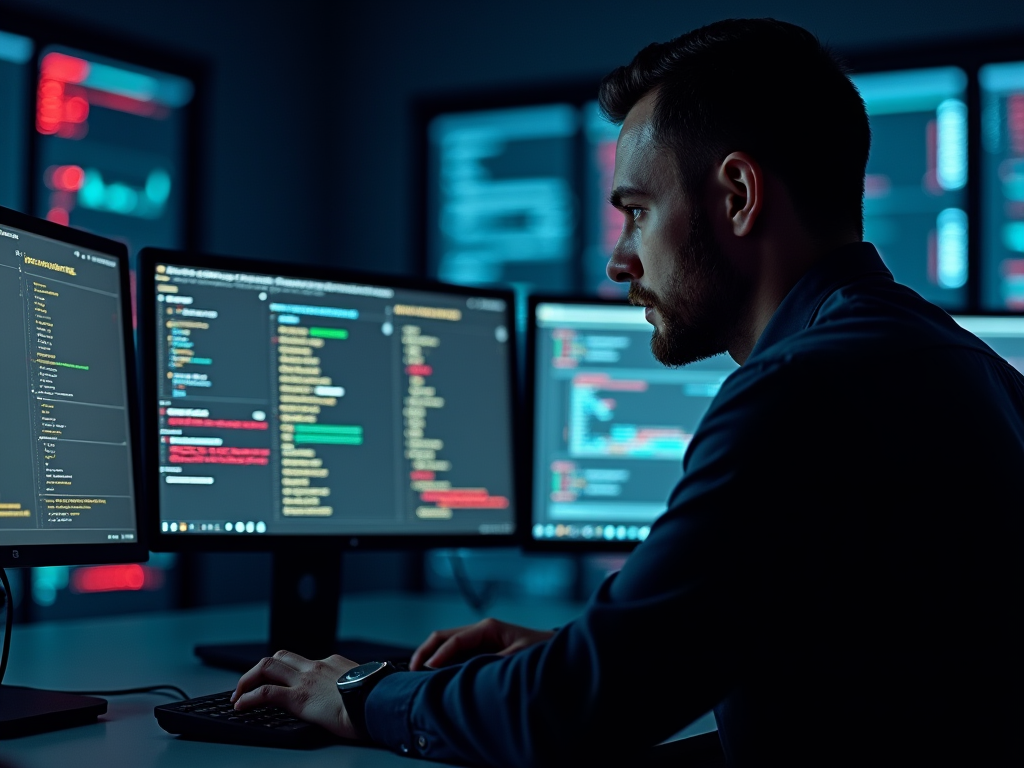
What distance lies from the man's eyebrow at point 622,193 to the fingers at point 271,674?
606mm

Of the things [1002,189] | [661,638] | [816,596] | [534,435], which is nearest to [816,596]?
[816,596]

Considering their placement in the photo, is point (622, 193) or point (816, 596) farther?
point (622, 193)

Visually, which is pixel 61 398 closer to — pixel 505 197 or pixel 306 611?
pixel 306 611

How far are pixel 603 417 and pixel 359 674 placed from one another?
86cm

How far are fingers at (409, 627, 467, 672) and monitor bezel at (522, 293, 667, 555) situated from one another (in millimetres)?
481

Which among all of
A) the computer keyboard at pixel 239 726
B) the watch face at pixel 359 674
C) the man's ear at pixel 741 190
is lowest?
the computer keyboard at pixel 239 726

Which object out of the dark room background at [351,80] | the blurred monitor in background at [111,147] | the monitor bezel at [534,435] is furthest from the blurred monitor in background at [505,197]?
the monitor bezel at [534,435]

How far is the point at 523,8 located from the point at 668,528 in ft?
11.8

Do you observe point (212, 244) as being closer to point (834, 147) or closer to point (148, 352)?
point (148, 352)

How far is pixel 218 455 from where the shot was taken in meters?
1.47

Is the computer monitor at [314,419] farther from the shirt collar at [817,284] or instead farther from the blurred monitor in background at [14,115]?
the blurred monitor in background at [14,115]

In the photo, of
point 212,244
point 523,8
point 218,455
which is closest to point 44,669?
point 218,455

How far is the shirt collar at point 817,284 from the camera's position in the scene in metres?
1.09

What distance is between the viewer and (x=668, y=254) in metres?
1.17
